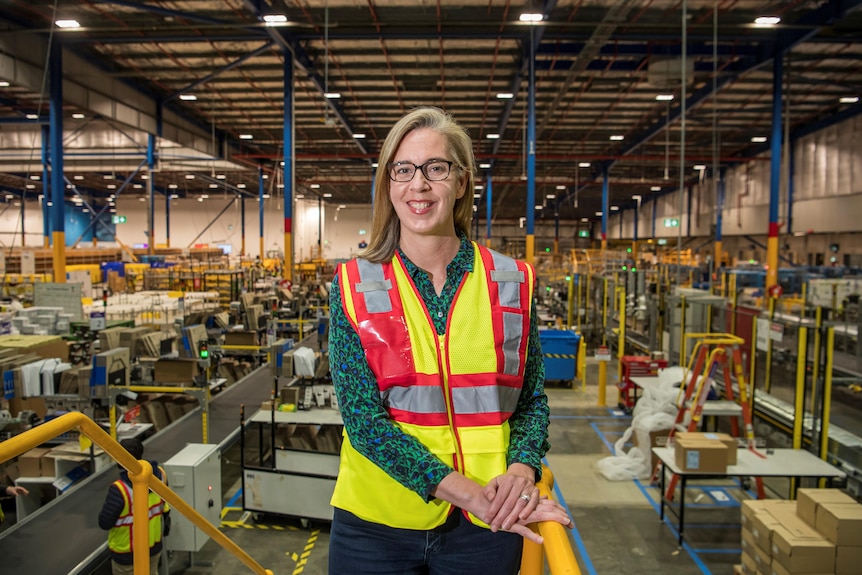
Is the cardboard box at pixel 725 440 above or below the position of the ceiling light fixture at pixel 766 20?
below

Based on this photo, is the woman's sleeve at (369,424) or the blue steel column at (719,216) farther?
the blue steel column at (719,216)

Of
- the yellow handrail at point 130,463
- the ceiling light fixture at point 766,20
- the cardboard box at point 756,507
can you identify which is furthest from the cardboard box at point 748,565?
the ceiling light fixture at point 766,20

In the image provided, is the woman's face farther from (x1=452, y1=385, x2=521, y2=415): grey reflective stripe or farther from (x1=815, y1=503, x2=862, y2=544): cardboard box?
(x1=815, y1=503, x2=862, y2=544): cardboard box

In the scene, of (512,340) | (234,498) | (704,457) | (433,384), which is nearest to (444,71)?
(234,498)

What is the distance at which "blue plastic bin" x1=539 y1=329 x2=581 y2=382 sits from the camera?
43.7 ft

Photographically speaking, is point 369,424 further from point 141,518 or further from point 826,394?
point 826,394

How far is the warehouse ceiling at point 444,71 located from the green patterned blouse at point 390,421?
7054mm

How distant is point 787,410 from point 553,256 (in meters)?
27.1

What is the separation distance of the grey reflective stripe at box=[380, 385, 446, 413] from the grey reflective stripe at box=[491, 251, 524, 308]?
324 mm

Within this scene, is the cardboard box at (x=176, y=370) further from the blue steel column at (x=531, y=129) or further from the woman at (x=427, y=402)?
the blue steel column at (x=531, y=129)

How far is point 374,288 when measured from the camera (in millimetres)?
1641

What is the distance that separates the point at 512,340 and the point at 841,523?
15.5ft

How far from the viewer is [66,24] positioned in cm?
1262

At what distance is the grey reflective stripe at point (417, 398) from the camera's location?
1561mm
